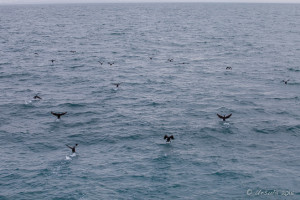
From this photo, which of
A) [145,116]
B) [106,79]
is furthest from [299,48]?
[145,116]

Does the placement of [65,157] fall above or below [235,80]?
below

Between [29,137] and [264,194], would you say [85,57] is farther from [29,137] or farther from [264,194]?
[264,194]

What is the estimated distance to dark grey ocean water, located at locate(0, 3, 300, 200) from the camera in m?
23.8

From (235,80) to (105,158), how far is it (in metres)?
31.1

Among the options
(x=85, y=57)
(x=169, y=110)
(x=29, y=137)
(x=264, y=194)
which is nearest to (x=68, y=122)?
(x=29, y=137)

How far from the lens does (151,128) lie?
3394 cm

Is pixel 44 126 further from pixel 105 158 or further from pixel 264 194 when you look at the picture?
pixel 264 194

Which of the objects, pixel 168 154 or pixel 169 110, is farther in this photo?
pixel 169 110

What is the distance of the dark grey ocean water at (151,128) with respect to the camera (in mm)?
23812

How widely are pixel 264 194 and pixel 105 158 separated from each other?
1373 centimetres

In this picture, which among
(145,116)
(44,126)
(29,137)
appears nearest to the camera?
(29,137)

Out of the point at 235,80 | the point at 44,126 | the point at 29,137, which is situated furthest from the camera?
the point at 235,80

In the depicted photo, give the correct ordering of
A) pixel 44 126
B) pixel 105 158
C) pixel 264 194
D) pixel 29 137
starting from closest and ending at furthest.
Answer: pixel 264 194 < pixel 105 158 < pixel 29 137 < pixel 44 126

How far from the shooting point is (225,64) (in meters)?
62.0
